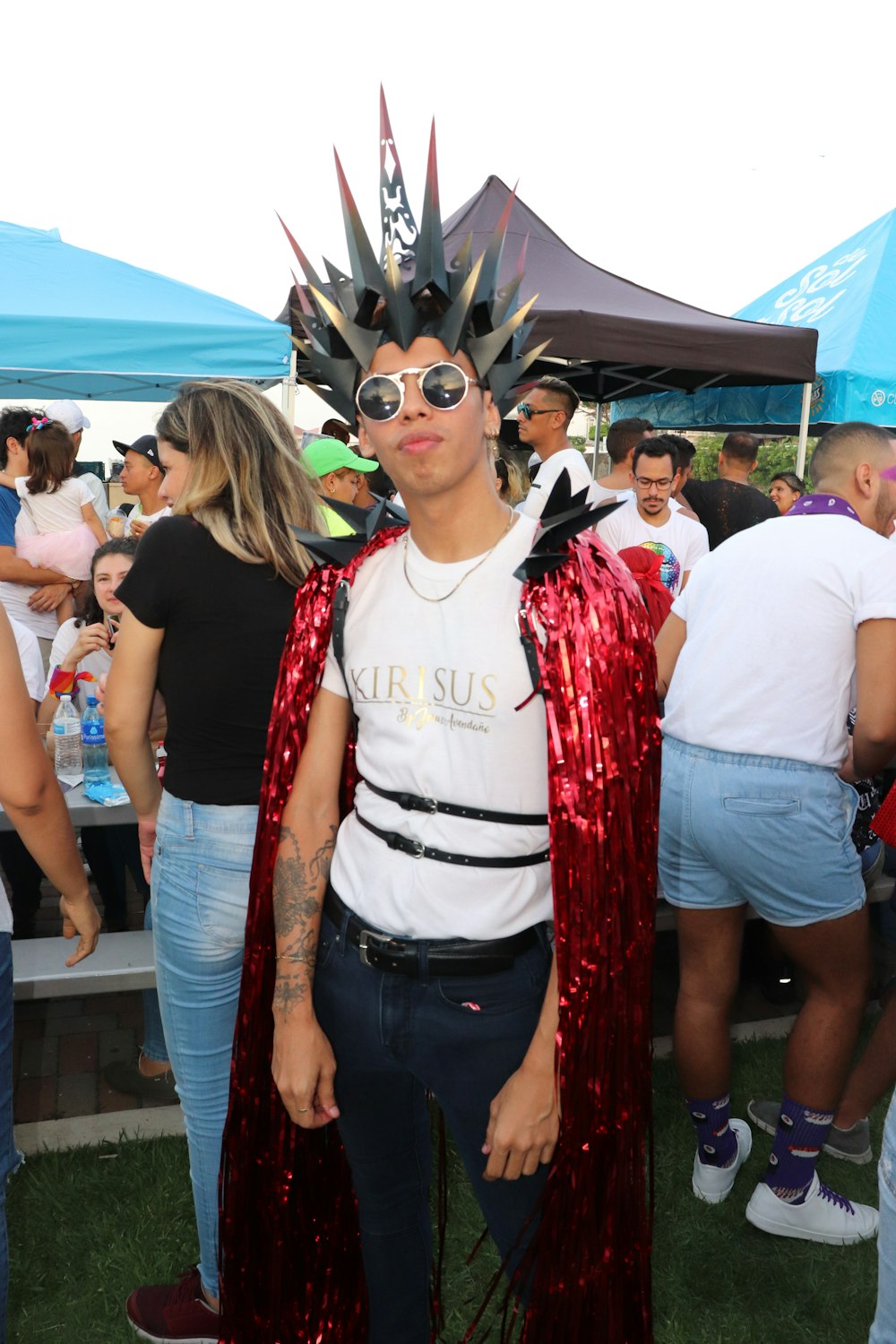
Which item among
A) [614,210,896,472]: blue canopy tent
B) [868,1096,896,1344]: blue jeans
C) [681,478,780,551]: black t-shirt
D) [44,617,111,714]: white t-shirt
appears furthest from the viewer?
[614,210,896,472]: blue canopy tent

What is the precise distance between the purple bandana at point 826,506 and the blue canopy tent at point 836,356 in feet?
18.7

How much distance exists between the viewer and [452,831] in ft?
4.98

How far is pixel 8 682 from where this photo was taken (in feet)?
5.44

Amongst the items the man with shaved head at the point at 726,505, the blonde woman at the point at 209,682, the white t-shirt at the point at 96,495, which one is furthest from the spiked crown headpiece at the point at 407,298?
the man with shaved head at the point at 726,505

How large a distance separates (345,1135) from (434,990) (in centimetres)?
41

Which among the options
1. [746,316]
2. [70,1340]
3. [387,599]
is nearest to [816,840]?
[387,599]

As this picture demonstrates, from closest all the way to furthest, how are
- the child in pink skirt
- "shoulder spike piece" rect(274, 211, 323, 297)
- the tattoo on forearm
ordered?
"shoulder spike piece" rect(274, 211, 323, 297), the tattoo on forearm, the child in pink skirt

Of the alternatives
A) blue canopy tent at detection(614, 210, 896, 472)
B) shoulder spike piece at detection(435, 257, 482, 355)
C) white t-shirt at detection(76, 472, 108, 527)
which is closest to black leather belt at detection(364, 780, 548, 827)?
shoulder spike piece at detection(435, 257, 482, 355)

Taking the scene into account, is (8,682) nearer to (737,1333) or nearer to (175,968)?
(175,968)

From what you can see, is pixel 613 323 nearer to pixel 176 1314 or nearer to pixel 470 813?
pixel 470 813

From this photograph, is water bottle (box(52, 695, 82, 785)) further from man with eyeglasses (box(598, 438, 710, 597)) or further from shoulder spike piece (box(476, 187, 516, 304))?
man with eyeglasses (box(598, 438, 710, 597))

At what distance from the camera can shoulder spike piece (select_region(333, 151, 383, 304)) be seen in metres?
1.55

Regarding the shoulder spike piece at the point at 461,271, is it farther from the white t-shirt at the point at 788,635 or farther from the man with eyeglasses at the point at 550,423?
the man with eyeglasses at the point at 550,423

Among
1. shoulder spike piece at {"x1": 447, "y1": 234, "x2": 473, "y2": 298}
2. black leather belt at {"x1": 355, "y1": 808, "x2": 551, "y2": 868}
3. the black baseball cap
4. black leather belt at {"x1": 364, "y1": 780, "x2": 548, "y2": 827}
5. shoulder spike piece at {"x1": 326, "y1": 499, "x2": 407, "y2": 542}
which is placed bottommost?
black leather belt at {"x1": 355, "y1": 808, "x2": 551, "y2": 868}
